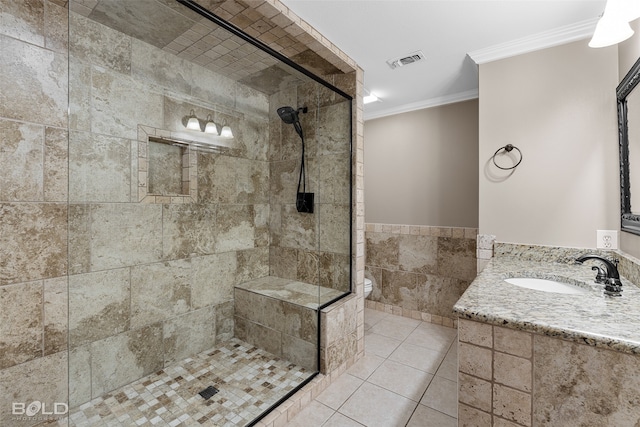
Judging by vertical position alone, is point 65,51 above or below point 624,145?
above

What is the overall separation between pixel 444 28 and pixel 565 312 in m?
1.86

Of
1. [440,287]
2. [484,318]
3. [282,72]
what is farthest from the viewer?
[440,287]

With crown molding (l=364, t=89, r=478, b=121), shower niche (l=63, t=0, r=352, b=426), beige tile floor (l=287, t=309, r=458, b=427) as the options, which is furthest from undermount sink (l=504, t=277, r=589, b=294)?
crown molding (l=364, t=89, r=478, b=121)

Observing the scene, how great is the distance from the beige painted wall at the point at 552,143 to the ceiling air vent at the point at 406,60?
53 cm

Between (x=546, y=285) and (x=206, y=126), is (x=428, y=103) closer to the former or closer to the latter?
(x=546, y=285)

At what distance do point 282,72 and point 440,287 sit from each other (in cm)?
266

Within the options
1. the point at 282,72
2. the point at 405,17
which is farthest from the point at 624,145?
the point at 282,72

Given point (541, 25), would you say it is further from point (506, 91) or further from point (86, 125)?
point (86, 125)

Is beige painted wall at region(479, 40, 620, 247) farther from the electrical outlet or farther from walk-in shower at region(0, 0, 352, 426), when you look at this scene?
walk-in shower at region(0, 0, 352, 426)

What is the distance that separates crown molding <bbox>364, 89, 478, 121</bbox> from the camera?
9.72ft

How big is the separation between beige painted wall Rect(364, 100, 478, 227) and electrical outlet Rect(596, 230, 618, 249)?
113 centimetres

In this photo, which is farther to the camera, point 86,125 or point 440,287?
point 440,287

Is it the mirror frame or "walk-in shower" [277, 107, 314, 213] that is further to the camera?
"walk-in shower" [277, 107, 314, 213]

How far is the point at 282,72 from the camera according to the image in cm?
214
